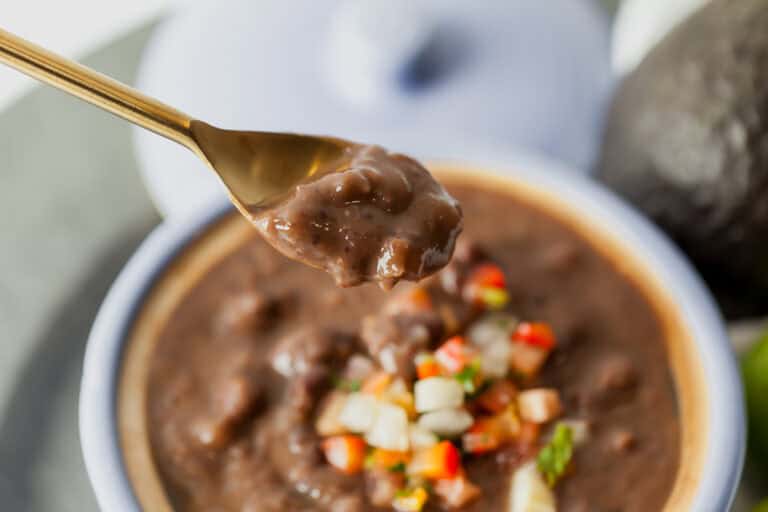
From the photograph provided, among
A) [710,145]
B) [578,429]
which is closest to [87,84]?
[578,429]

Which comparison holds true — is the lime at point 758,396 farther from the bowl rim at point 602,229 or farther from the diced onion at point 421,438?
the diced onion at point 421,438

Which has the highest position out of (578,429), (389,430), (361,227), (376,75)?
(361,227)

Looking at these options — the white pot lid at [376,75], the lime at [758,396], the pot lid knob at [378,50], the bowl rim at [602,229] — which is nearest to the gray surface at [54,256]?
the white pot lid at [376,75]

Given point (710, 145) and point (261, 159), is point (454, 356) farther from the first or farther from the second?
point (710, 145)

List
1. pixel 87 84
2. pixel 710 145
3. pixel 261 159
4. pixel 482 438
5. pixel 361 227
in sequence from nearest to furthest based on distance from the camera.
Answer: pixel 87 84
pixel 361 227
pixel 261 159
pixel 482 438
pixel 710 145

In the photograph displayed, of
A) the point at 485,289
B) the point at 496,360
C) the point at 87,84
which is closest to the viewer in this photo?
the point at 87,84

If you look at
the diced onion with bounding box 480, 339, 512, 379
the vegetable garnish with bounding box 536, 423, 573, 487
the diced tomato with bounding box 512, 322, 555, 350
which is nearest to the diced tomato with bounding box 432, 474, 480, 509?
the vegetable garnish with bounding box 536, 423, 573, 487
